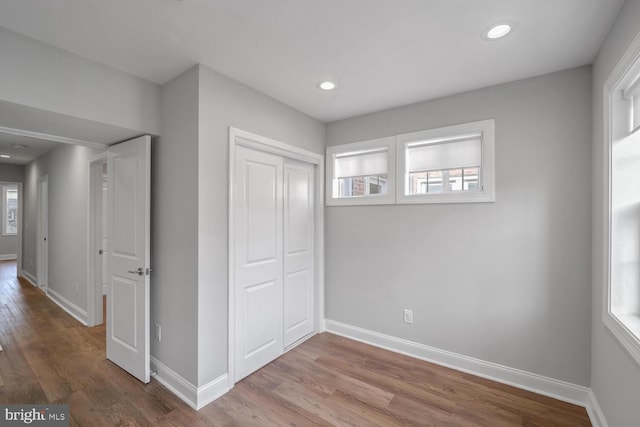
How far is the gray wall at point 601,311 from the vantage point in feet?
4.55

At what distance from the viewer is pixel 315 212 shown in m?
3.41

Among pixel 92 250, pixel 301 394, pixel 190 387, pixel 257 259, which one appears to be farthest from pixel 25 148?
pixel 301 394

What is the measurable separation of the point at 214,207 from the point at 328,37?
1467 mm

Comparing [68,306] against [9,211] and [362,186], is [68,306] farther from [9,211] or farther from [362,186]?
[9,211]

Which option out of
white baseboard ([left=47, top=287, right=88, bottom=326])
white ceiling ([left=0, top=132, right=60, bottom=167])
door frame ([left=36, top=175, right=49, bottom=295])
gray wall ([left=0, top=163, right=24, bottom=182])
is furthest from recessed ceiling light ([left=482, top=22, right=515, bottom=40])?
gray wall ([left=0, top=163, right=24, bottom=182])

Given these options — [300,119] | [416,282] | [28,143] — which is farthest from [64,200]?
[416,282]

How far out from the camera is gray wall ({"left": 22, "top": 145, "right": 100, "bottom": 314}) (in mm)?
3648

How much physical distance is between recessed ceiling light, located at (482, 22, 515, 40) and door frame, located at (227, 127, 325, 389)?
183cm

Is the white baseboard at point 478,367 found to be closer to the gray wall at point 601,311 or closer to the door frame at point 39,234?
the gray wall at point 601,311

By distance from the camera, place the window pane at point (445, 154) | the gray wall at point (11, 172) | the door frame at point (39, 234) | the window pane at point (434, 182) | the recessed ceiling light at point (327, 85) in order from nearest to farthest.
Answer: the recessed ceiling light at point (327, 85) → the window pane at point (445, 154) → the window pane at point (434, 182) → the door frame at point (39, 234) → the gray wall at point (11, 172)

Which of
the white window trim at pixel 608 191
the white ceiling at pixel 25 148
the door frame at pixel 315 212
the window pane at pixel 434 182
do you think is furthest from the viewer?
the white ceiling at pixel 25 148

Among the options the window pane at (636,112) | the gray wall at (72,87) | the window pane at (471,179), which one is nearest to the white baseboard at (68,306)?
the gray wall at (72,87)

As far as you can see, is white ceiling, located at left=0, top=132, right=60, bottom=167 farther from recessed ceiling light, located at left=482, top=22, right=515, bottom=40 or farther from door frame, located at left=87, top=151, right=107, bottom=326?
recessed ceiling light, located at left=482, top=22, right=515, bottom=40

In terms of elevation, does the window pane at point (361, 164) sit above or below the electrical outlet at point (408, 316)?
above
